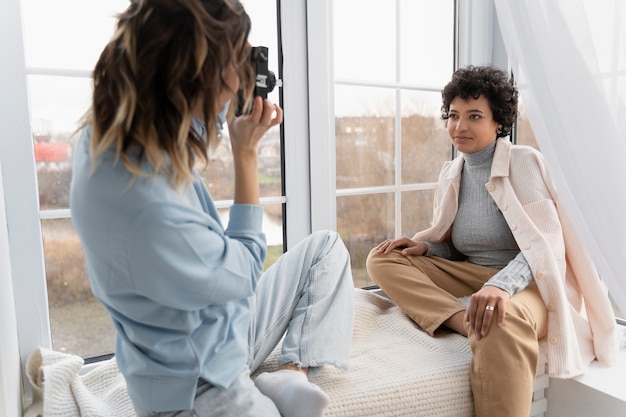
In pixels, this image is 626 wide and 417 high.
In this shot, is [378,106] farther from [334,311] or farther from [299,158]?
[334,311]

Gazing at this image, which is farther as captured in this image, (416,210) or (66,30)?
(416,210)

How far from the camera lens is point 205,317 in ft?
2.65

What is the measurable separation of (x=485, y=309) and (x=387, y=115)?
86 cm

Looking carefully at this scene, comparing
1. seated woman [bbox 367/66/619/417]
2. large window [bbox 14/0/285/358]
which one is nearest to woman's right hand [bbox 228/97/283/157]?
large window [bbox 14/0/285/358]

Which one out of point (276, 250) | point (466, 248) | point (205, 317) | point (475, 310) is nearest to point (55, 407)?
point (205, 317)

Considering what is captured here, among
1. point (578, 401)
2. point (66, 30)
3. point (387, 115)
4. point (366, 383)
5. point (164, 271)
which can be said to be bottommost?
point (578, 401)

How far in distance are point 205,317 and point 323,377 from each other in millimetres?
402

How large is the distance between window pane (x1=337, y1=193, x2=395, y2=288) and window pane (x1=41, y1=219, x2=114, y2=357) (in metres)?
0.81

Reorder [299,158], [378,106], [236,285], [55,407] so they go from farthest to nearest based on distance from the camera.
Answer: [378,106]
[299,158]
[55,407]
[236,285]

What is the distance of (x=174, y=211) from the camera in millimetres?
683

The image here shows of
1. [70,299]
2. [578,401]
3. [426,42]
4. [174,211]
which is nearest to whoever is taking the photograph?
[174,211]

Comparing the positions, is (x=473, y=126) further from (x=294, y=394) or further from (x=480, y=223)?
(x=294, y=394)

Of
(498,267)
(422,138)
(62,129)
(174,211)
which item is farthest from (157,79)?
(422,138)

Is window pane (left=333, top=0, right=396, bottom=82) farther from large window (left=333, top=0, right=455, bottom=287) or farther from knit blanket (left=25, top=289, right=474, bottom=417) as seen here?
knit blanket (left=25, top=289, right=474, bottom=417)
